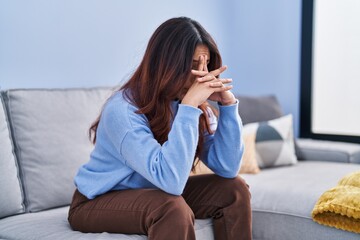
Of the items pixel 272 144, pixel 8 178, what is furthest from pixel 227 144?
pixel 272 144

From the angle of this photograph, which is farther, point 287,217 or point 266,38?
point 266,38

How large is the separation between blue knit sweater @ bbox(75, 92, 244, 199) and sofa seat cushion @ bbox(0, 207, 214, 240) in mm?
138

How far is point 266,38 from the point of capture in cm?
347

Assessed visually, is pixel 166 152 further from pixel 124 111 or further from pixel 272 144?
pixel 272 144

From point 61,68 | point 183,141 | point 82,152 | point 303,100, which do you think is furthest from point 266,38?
point 183,141

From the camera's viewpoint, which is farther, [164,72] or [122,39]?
[122,39]

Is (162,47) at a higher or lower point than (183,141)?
higher

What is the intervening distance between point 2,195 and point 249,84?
83.0 inches

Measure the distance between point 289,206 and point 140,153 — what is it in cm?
77

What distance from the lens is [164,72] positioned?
5.32ft

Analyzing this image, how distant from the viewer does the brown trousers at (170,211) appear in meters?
1.46

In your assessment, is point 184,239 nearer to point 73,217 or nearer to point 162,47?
point 73,217

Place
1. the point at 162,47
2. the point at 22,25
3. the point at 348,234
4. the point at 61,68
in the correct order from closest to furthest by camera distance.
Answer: the point at 162,47
the point at 348,234
the point at 22,25
the point at 61,68

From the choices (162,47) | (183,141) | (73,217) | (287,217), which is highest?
(162,47)
